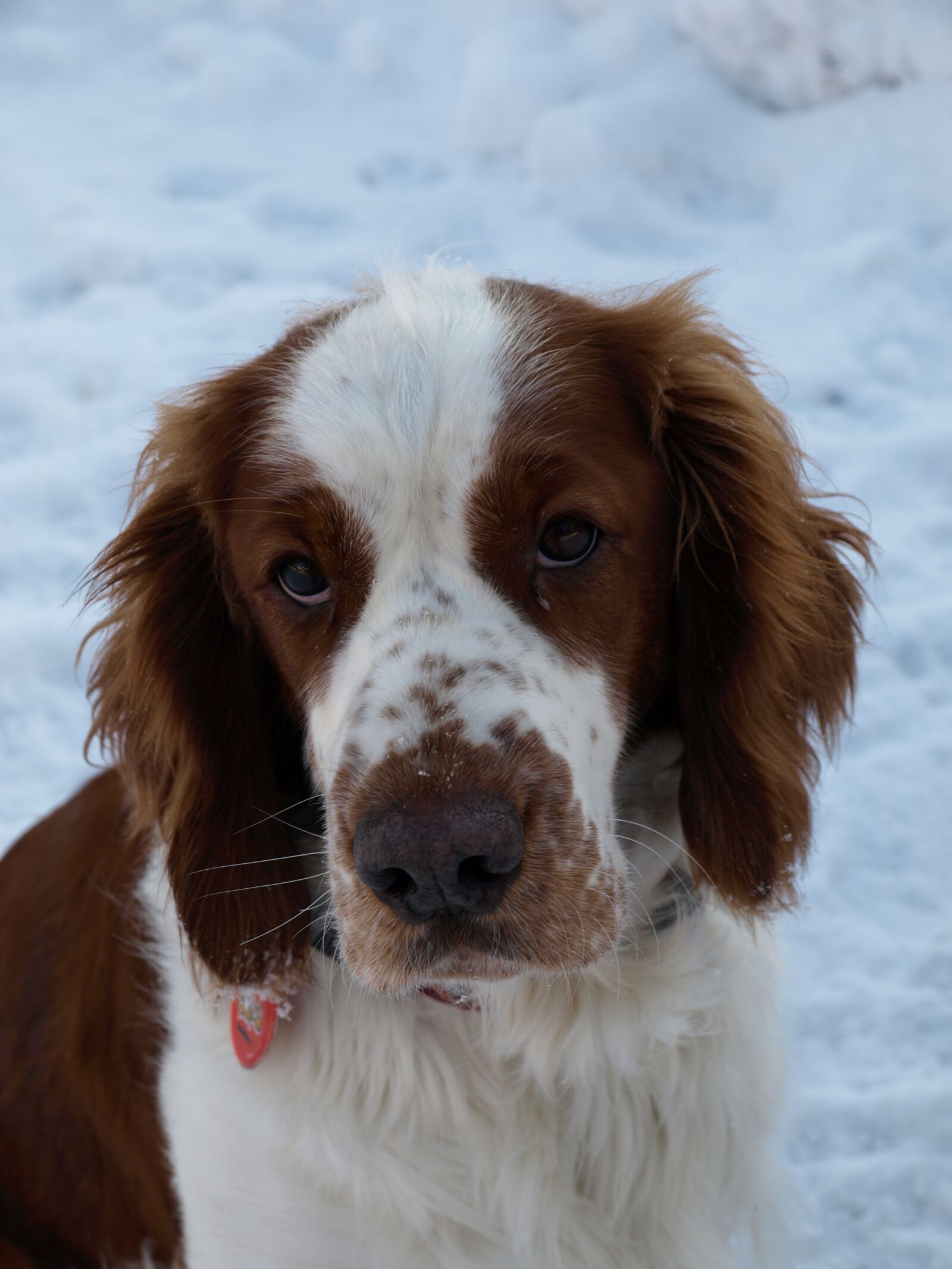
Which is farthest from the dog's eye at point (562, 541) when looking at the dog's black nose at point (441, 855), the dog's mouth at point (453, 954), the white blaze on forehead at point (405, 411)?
the dog's mouth at point (453, 954)

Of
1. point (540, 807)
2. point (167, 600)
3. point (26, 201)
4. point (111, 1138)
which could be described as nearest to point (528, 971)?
point (540, 807)

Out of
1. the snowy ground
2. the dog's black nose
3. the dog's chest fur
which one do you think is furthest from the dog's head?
the snowy ground

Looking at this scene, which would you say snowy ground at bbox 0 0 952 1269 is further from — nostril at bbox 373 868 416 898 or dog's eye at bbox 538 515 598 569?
nostril at bbox 373 868 416 898

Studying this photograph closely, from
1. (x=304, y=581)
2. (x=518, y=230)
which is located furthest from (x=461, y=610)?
(x=518, y=230)

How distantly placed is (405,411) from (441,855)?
65cm

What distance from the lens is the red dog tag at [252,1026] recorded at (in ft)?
7.39

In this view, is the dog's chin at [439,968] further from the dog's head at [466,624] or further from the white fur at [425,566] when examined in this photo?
the white fur at [425,566]

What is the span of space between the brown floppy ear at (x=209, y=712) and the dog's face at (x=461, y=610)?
11 cm

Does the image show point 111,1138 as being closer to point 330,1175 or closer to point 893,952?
point 330,1175

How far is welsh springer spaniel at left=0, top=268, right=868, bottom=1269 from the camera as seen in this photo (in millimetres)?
1987

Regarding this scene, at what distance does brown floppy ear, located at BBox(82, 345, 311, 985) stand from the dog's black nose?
51 cm

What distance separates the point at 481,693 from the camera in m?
1.87

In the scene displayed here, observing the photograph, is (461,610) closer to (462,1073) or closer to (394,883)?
(394,883)

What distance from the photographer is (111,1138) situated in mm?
2543
